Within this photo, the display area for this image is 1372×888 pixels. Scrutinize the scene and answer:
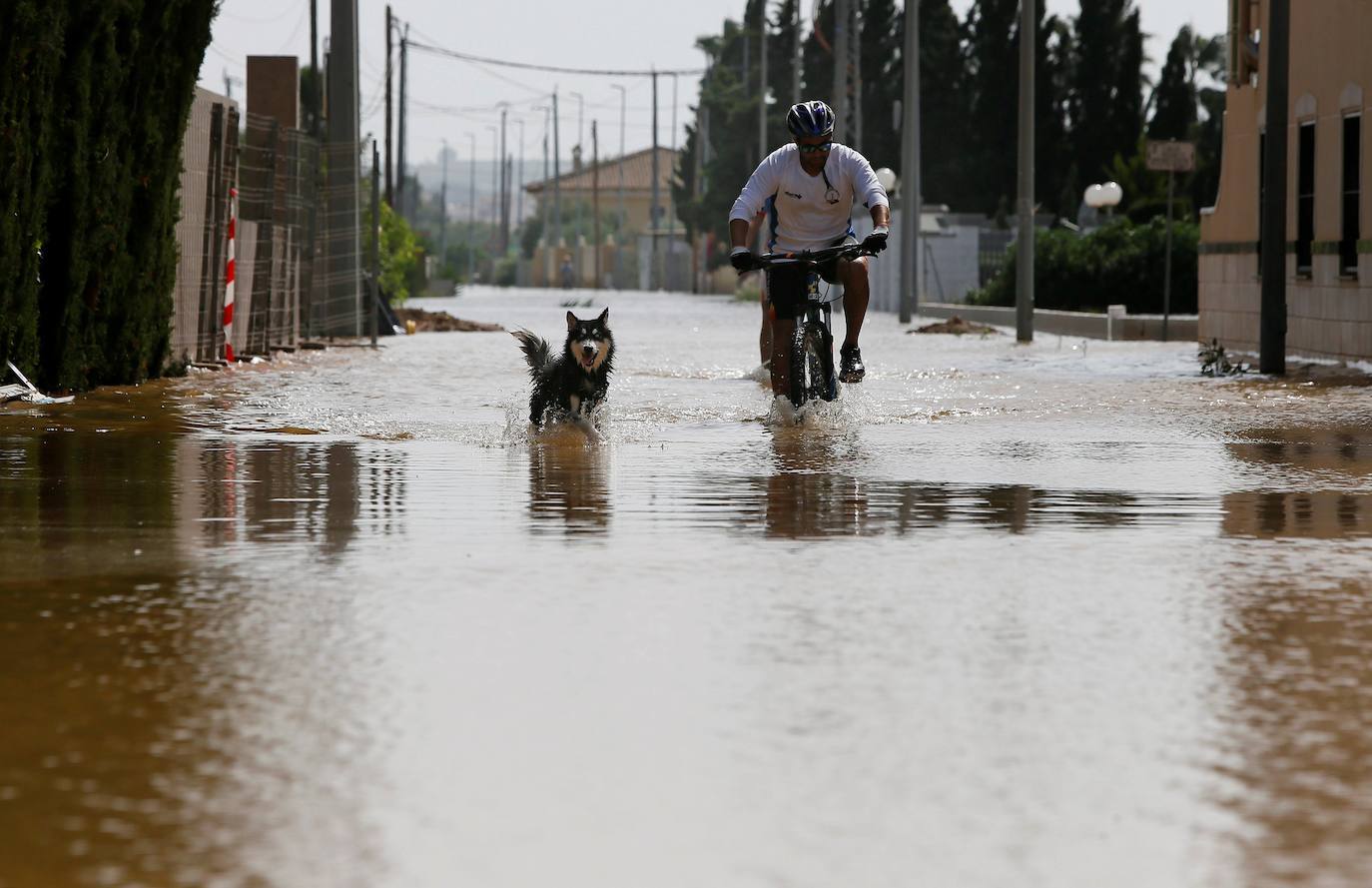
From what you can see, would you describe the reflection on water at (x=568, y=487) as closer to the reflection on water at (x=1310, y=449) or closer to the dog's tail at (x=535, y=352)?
the dog's tail at (x=535, y=352)

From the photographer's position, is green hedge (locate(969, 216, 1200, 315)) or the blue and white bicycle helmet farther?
green hedge (locate(969, 216, 1200, 315))

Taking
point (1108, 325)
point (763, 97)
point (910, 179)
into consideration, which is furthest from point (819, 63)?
point (1108, 325)

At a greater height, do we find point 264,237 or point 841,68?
point 841,68

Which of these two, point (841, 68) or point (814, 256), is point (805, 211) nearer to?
point (814, 256)

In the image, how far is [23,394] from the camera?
51.6 ft

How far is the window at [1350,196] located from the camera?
76.1 feet

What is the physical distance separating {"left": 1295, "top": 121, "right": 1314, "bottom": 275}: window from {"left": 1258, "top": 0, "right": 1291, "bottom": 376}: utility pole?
3.68 m

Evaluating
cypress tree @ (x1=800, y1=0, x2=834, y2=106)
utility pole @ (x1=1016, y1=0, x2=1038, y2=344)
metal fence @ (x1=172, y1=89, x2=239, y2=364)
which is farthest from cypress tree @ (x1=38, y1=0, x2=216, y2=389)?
cypress tree @ (x1=800, y1=0, x2=834, y2=106)

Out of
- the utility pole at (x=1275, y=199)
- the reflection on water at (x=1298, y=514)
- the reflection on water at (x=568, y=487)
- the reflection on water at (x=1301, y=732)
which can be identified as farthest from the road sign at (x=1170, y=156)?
Answer: the reflection on water at (x=1301, y=732)

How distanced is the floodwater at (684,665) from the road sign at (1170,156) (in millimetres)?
17420

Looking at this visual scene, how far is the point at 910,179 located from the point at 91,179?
97.7ft

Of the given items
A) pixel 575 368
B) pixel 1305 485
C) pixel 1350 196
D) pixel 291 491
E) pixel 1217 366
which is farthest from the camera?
pixel 1350 196

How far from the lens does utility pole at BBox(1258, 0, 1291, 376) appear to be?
818 inches

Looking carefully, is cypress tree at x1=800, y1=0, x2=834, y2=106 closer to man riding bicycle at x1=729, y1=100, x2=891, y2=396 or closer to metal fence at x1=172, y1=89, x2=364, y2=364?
metal fence at x1=172, y1=89, x2=364, y2=364
